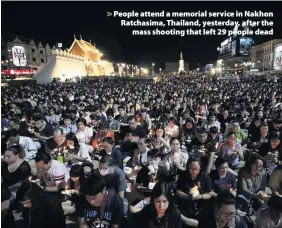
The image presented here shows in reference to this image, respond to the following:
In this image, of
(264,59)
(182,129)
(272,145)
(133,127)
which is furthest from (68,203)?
(264,59)

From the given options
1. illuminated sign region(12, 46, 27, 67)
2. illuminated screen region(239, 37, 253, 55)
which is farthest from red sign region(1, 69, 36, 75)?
illuminated screen region(239, 37, 253, 55)

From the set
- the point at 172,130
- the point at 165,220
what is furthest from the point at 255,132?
the point at 165,220

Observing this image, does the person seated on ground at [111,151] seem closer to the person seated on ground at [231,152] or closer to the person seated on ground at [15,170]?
the person seated on ground at [15,170]

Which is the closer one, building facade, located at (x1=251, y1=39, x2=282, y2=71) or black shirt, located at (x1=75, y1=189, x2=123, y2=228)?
black shirt, located at (x1=75, y1=189, x2=123, y2=228)

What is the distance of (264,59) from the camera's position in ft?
292

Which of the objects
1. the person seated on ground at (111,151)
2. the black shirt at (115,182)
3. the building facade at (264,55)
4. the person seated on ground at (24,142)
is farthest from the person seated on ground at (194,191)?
the building facade at (264,55)

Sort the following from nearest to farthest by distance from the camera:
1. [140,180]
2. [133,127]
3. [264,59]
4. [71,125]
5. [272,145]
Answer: [140,180], [272,145], [133,127], [71,125], [264,59]

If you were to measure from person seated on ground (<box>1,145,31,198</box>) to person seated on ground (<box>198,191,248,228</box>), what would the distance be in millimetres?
3433

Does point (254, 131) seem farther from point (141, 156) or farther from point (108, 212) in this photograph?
point (108, 212)

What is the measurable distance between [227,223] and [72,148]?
4.20 metres

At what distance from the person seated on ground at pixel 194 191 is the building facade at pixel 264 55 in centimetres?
8271

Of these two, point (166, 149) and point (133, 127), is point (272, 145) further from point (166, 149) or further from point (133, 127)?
point (133, 127)

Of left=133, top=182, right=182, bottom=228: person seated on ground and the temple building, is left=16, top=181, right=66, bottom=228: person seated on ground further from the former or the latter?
the temple building

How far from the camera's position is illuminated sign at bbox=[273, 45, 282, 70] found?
69713 millimetres
